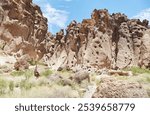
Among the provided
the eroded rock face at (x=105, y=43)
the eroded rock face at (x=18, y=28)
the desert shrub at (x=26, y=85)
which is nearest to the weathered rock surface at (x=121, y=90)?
the desert shrub at (x=26, y=85)

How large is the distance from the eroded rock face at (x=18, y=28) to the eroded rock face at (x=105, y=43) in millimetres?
5688

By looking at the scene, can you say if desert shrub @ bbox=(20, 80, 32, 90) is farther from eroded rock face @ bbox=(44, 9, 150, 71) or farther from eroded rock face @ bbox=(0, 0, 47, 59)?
eroded rock face @ bbox=(44, 9, 150, 71)

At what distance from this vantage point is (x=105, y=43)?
41.4 metres

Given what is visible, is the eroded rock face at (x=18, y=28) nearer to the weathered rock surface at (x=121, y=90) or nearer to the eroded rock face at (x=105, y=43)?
the eroded rock face at (x=105, y=43)

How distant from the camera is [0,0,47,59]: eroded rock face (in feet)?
105

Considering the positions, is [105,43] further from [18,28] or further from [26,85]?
[26,85]

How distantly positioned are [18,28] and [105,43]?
39.6ft

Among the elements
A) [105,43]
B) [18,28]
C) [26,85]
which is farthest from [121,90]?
[105,43]

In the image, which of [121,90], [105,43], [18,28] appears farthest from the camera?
[105,43]


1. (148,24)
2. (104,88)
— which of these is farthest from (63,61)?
(104,88)

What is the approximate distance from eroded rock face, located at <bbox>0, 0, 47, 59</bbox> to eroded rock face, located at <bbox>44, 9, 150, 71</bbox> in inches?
224

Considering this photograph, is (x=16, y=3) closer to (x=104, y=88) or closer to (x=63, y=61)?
(x=63, y=61)

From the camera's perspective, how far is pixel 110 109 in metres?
6.38

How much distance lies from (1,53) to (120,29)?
20510 millimetres
